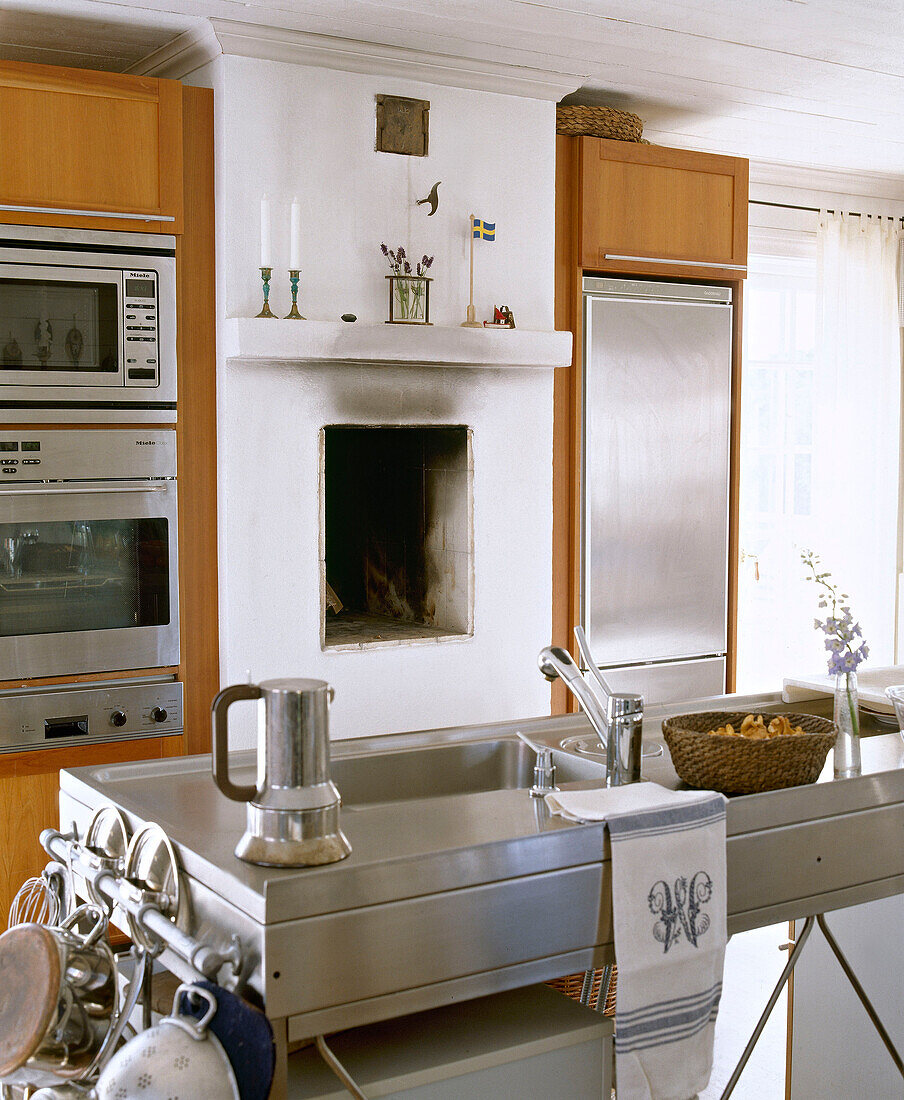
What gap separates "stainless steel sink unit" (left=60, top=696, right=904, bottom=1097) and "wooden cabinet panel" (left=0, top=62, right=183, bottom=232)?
71.1 inches

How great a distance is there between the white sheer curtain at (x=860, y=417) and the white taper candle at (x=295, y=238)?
2.94 m

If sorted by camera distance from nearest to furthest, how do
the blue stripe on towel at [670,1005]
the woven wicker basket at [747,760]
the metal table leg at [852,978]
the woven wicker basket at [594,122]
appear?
the blue stripe on towel at [670,1005] → the woven wicker basket at [747,760] → the metal table leg at [852,978] → the woven wicker basket at [594,122]

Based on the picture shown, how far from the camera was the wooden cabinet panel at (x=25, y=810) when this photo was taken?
3094mm

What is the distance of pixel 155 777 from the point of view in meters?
1.87

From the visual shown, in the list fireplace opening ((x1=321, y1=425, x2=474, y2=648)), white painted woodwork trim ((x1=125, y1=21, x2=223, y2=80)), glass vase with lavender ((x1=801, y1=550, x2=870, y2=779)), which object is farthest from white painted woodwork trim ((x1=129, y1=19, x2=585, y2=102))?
glass vase with lavender ((x1=801, y1=550, x2=870, y2=779))

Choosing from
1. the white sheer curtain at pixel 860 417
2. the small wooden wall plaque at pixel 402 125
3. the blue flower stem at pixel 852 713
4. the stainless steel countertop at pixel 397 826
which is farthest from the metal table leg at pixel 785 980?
the white sheer curtain at pixel 860 417

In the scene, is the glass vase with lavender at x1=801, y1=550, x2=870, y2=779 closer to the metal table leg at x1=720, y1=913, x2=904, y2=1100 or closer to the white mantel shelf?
the metal table leg at x1=720, y1=913, x2=904, y2=1100

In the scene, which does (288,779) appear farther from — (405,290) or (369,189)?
(369,189)

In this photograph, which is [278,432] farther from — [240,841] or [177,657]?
[240,841]

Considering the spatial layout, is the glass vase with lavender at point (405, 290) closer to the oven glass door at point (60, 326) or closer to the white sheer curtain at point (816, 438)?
the oven glass door at point (60, 326)

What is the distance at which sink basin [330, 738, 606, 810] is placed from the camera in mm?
2023

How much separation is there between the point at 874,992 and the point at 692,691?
76.8 inches

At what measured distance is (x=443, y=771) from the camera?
211cm

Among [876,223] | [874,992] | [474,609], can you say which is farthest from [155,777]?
[876,223]
